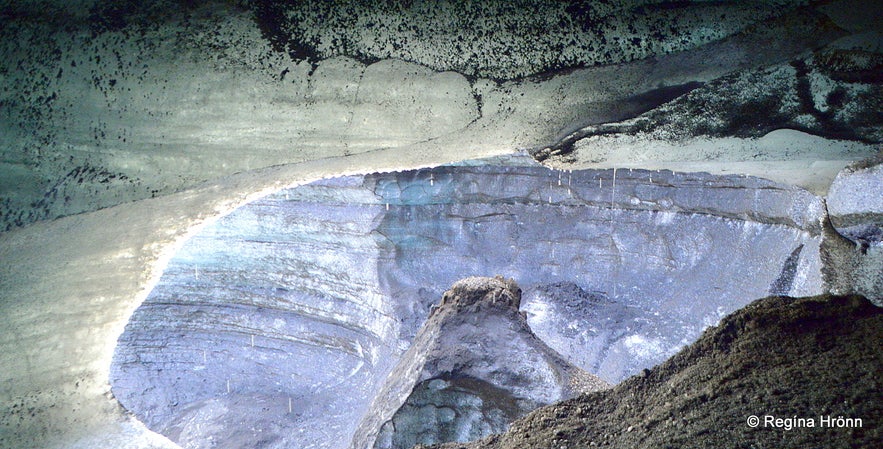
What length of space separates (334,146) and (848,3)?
2.83 ft

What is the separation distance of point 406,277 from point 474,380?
1.54 meters

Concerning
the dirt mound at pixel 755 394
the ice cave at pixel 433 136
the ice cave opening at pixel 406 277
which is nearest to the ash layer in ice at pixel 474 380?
the ice cave at pixel 433 136

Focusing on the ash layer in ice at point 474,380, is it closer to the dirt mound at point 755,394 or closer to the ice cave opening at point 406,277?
the dirt mound at point 755,394

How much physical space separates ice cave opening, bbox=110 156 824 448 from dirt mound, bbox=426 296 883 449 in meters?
1.37

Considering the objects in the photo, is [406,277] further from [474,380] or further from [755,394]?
Answer: [755,394]

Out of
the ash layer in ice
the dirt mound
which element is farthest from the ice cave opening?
the dirt mound

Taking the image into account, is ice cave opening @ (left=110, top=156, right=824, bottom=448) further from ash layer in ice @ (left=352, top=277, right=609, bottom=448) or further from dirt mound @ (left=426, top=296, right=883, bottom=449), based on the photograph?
dirt mound @ (left=426, top=296, right=883, bottom=449)

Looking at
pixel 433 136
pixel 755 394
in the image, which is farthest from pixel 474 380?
pixel 433 136

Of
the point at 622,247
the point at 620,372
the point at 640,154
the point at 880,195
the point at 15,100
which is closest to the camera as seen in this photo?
the point at 15,100

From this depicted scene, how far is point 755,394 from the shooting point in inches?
58.6

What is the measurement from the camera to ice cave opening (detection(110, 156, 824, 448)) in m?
3.52

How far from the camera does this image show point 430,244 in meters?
4.14

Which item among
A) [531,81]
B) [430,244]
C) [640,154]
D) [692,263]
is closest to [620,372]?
[692,263]

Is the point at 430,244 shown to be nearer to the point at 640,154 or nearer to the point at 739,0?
the point at 640,154
